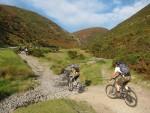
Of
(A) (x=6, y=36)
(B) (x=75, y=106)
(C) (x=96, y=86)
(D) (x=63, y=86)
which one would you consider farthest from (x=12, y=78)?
(A) (x=6, y=36)

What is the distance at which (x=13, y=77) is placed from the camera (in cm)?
3111

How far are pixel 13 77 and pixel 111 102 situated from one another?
12.5 metres

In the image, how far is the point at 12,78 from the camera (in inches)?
1210

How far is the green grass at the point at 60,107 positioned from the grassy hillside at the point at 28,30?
7134 centimetres

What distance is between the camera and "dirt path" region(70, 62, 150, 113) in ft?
66.2

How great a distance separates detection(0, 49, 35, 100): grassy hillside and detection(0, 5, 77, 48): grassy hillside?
182 feet

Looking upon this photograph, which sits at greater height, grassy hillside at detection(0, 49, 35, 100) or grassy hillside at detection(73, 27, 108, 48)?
grassy hillside at detection(73, 27, 108, 48)

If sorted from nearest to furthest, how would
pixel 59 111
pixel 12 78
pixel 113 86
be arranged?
pixel 59 111
pixel 113 86
pixel 12 78

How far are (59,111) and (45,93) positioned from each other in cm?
770

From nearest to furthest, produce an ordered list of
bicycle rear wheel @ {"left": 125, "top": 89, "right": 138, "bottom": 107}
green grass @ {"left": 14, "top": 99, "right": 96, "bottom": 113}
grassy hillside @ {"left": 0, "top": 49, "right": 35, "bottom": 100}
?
green grass @ {"left": 14, "top": 99, "right": 96, "bottom": 113}
bicycle rear wheel @ {"left": 125, "top": 89, "right": 138, "bottom": 107}
grassy hillside @ {"left": 0, "top": 49, "right": 35, "bottom": 100}

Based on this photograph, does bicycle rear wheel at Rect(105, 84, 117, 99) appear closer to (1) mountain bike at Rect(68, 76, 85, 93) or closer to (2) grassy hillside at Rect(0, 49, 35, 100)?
(1) mountain bike at Rect(68, 76, 85, 93)

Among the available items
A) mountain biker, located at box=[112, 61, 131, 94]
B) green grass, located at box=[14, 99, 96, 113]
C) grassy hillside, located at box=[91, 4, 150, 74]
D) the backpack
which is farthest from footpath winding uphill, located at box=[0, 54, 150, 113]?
grassy hillside, located at box=[91, 4, 150, 74]

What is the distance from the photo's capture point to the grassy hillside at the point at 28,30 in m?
106

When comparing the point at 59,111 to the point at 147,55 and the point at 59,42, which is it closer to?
the point at 147,55
